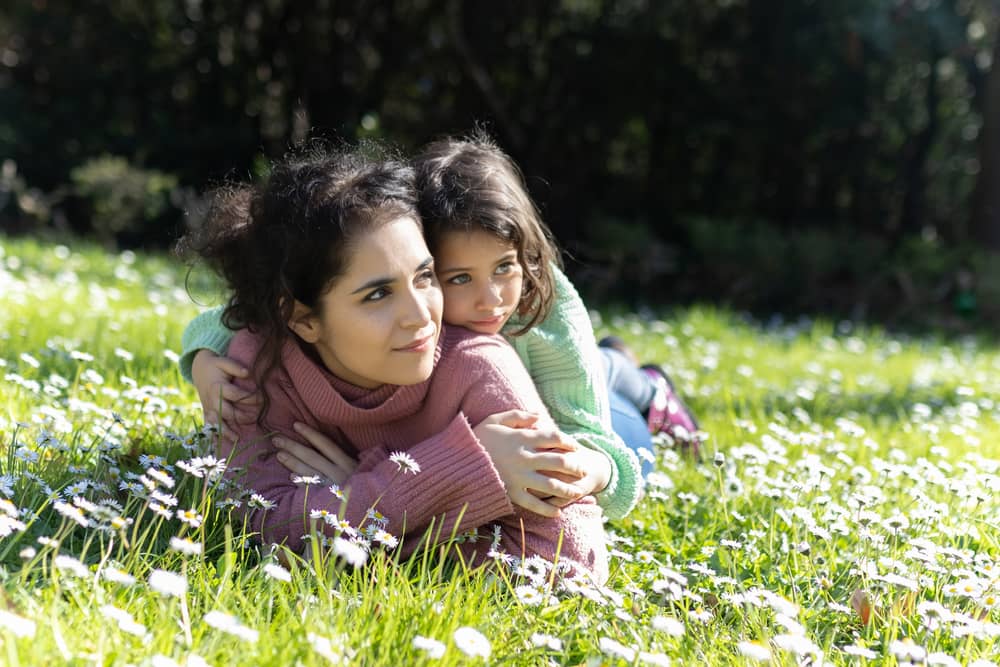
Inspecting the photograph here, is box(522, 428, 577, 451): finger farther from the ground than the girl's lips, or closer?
closer

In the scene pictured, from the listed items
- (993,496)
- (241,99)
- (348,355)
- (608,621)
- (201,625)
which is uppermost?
(241,99)

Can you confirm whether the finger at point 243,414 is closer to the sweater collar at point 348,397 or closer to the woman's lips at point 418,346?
the sweater collar at point 348,397

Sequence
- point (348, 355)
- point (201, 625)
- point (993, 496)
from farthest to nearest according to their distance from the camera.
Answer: point (993, 496), point (348, 355), point (201, 625)

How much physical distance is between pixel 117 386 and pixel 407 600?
181cm

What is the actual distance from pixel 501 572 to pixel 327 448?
582mm

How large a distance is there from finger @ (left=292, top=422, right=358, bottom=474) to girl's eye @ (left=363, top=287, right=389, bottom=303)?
37cm

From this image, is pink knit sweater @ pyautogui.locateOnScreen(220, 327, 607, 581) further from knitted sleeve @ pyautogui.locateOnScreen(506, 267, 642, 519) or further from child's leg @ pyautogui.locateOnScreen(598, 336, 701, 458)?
child's leg @ pyautogui.locateOnScreen(598, 336, 701, 458)

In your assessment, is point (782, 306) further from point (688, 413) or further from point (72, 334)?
point (72, 334)

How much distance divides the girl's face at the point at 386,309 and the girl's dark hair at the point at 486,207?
171 millimetres

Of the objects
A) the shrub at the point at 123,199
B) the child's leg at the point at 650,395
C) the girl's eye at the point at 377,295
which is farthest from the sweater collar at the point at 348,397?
the shrub at the point at 123,199

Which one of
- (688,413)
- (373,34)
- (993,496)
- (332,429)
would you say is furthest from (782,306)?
(332,429)

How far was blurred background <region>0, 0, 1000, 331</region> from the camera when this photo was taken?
26.7 feet

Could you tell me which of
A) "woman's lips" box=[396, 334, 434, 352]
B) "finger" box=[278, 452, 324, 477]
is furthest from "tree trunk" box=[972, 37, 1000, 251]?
"finger" box=[278, 452, 324, 477]

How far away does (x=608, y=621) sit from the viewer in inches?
74.2
